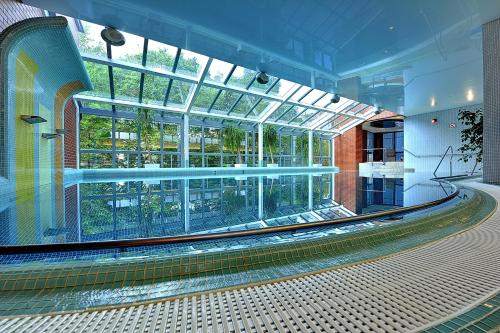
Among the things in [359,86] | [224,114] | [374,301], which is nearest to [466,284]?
[374,301]

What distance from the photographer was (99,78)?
901 centimetres

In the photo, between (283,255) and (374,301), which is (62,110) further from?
(374,301)

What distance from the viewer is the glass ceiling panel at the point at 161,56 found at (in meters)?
7.74

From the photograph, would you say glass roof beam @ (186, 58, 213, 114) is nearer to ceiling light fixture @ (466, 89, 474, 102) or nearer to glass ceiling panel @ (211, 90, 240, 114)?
glass ceiling panel @ (211, 90, 240, 114)

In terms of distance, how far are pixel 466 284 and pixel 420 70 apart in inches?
302

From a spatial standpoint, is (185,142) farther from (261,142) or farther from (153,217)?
(153,217)

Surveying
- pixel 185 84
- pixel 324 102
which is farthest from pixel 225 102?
pixel 324 102

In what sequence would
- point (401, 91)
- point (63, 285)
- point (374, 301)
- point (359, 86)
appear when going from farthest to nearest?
point (401, 91) < point (359, 86) < point (63, 285) < point (374, 301)

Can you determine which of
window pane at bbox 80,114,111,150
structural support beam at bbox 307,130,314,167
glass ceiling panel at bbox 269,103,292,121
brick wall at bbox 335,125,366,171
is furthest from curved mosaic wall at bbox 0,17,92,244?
brick wall at bbox 335,125,366,171

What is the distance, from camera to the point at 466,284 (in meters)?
1.07

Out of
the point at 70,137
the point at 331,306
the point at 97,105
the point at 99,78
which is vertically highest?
the point at 99,78

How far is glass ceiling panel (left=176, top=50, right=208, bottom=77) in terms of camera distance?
8.32 metres

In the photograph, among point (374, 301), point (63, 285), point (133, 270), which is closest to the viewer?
point (374, 301)

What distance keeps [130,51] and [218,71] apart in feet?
9.67
